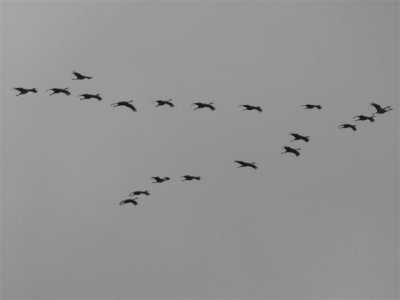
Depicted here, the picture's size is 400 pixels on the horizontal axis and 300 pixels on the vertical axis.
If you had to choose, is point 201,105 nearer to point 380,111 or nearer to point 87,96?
point 87,96

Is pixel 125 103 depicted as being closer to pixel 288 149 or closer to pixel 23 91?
pixel 23 91

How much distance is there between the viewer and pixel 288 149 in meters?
107

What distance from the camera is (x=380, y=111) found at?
10175cm

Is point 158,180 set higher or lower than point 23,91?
lower

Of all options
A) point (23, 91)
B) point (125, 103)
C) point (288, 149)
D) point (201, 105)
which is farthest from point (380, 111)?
point (23, 91)

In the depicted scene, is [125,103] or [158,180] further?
[158,180]

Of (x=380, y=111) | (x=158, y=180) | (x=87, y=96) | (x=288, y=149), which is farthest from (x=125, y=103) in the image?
(x=380, y=111)

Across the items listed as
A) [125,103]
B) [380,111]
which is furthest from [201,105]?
[380,111]

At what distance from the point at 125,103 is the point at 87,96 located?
4172 mm

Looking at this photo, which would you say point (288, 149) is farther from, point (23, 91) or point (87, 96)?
point (23, 91)

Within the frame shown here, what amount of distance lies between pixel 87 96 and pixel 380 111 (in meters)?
30.4

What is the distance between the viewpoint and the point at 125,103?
101m

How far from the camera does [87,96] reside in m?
102

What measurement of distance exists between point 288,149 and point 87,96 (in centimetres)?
2253
